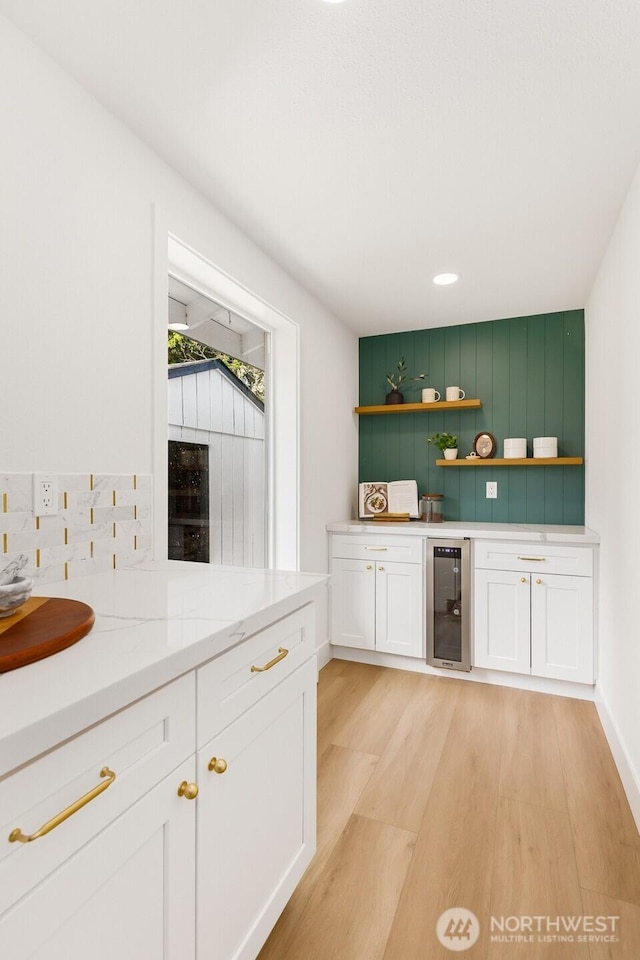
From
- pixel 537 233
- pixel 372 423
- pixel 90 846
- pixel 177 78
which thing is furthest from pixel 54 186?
pixel 372 423

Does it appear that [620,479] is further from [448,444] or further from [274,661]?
[274,661]

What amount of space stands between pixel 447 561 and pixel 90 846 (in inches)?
104

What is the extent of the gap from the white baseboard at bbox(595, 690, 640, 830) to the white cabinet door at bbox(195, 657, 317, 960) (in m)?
1.20

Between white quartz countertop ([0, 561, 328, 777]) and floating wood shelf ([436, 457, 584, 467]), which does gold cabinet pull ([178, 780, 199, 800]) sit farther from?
floating wood shelf ([436, 457, 584, 467])

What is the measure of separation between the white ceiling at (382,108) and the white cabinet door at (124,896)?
5.84 ft

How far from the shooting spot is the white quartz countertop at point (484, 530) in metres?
2.88

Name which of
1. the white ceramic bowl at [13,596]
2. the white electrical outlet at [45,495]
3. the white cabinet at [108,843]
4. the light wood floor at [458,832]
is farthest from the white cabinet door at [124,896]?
the white electrical outlet at [45,495]

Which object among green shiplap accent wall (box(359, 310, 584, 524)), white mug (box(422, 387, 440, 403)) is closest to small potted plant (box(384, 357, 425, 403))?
green shiplap accent wall (box(359, 310, 584, 524))

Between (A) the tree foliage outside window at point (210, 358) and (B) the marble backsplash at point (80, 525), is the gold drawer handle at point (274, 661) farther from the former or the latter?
(A) the tree foliage outside window at point (210, 358)

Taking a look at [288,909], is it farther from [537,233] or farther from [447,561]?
[537,233]

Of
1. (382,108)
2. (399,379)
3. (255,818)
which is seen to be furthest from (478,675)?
(382,108)

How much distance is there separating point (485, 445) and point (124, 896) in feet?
10.8

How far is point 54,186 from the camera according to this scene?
1435 millimetres

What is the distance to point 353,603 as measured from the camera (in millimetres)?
3365
